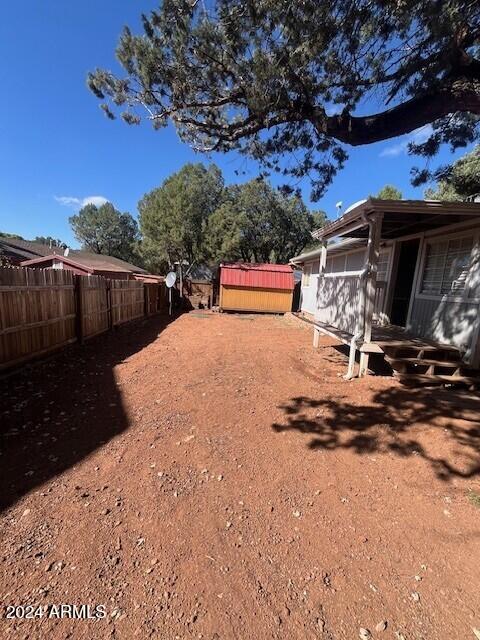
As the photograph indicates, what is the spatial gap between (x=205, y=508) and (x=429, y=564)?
61.7 inches

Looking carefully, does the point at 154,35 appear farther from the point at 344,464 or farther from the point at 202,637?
the point at 202,637

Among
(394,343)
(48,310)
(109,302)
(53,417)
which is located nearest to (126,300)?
(109,302)

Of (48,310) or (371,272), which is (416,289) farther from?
(48,310)

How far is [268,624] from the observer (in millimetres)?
1651

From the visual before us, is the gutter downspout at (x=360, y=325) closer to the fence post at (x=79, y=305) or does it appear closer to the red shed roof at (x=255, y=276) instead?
the fence post at (x=79, y=305)

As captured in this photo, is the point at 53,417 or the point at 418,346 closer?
the point at 53,417

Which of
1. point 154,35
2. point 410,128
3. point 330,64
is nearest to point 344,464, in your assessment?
point 410,128

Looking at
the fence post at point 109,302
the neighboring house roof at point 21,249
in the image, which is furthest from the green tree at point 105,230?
the fence post at point 109,302

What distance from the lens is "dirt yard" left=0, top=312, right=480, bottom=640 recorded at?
171 cm

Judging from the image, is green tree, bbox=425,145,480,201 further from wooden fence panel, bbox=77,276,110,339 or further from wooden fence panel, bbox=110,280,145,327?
wooden fence panel, bbox=110,280,145,327

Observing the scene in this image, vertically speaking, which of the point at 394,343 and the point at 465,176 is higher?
the point at 465,176

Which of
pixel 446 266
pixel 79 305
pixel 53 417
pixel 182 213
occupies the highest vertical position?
pixel 182 213

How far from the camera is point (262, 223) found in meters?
25.3

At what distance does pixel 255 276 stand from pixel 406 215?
12385 millimetres
